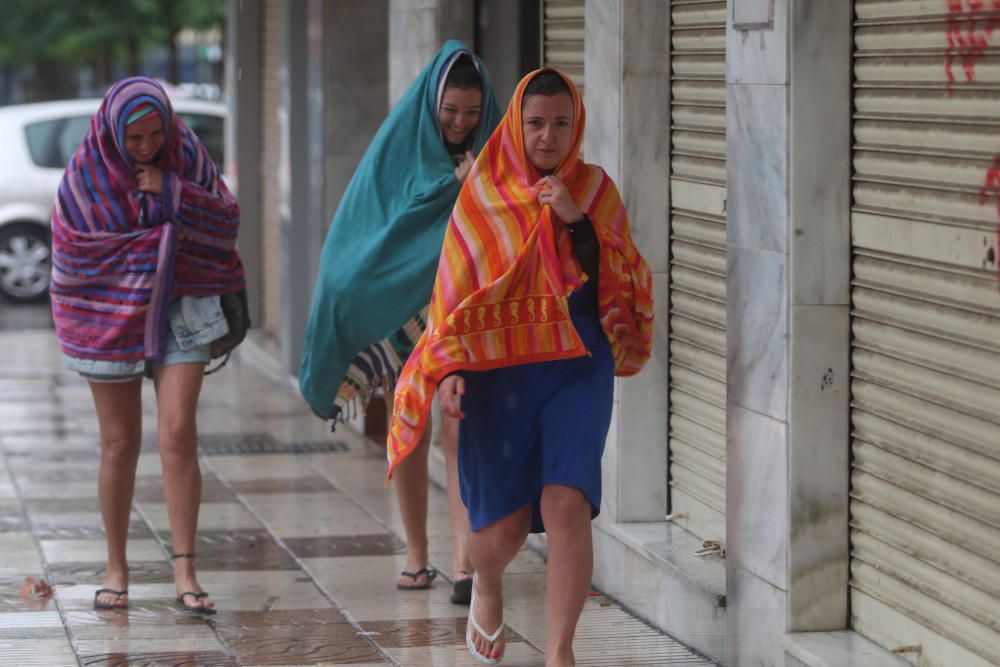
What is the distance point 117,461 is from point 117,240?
81 centimetres

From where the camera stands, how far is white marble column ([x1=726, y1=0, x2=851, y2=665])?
5.39 m

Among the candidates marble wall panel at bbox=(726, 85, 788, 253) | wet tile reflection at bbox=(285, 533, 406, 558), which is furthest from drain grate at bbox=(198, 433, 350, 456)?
marble wall panel at bbox=(726, 85, 788, 253)

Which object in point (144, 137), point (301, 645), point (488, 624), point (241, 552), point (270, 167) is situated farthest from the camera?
point (270, 167)

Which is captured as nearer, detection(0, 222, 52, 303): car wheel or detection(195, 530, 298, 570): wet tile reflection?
detection(195, 530, 298, 570): wet tile reflection

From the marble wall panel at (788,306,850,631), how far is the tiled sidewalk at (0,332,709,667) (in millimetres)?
773

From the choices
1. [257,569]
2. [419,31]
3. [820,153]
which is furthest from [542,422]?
[419,31]

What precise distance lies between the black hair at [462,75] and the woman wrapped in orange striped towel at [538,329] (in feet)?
3.72

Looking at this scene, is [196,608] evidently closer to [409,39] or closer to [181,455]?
[181,455]

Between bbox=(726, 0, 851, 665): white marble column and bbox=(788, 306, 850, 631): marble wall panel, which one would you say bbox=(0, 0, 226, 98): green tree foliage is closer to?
bbox=(726, 0, 851, 665): white marble column

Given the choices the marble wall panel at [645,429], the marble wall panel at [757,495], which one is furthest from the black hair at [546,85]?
the marble wall panel at [645,429]

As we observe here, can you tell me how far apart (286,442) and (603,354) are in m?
5.56

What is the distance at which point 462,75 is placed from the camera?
676 cm

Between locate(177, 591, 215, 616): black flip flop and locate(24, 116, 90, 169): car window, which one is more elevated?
locate(24, 116, 90, 169): car window

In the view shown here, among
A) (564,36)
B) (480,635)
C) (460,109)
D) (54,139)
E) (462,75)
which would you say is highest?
(564,36)
